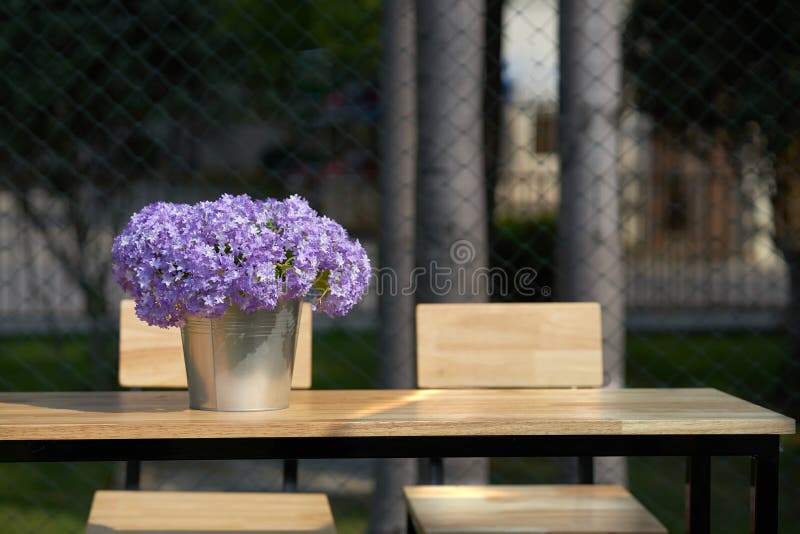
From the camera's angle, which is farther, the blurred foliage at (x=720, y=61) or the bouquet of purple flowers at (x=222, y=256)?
the blurred foliage at (x=720, y=61)

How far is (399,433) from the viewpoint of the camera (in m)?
1.56

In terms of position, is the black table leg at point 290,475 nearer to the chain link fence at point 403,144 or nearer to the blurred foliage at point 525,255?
the chain link fence at point 403,144

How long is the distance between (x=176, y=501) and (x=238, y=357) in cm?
63

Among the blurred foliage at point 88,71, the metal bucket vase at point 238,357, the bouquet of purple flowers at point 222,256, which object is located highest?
the blurred foliage at point 88,71

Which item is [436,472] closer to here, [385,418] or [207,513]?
[207,513]

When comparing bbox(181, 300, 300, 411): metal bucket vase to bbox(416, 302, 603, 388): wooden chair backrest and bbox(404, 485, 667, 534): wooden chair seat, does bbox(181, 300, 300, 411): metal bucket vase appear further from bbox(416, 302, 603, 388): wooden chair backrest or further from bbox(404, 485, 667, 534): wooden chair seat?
bbox(416, 302, 603, 388): wooden chair backrest

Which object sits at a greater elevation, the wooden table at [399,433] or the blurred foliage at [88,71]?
the blurred foliage at [88,71]

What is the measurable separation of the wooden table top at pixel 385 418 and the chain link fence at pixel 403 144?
1153 millimetres

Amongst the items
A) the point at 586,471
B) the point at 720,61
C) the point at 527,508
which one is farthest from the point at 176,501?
the point at 720,61

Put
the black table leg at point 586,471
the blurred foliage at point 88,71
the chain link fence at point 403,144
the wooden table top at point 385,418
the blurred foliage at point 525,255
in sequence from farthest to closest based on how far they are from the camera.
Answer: the blurred foliage at point 88,71 < the blurred foliage at point 525,255 < the chain link fence at point 403,144 < the black table leg at point 586,471 < the wooden table top at point 385,418

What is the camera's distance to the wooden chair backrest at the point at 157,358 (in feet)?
7.20

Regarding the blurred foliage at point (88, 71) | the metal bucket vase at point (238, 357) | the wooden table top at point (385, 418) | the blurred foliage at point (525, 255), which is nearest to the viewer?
the wooden table top at point (385, 418)

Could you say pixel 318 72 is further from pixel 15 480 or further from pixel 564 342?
pixel 564 342

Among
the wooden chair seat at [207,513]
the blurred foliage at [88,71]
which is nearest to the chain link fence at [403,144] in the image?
the blurred foliage at [88,71]
